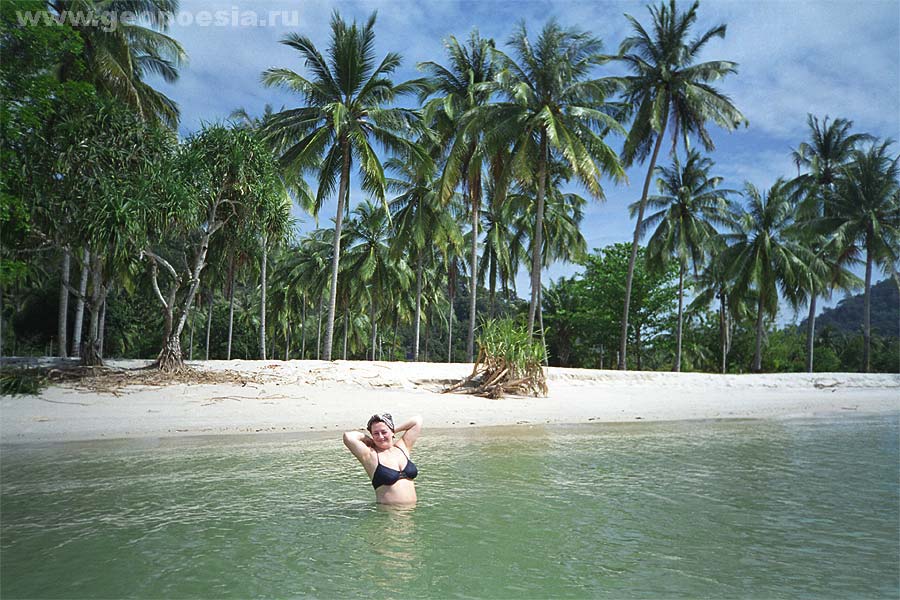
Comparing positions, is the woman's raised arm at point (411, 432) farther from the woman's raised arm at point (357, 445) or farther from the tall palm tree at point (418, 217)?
the tall palm tree at point (418, 217)

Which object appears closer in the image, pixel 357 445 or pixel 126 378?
pixel 357 445

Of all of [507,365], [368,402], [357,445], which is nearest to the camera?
[357,445]

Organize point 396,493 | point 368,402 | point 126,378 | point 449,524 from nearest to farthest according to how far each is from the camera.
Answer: point 449,524 < point 396,493 < point 368,402 < point 126,378

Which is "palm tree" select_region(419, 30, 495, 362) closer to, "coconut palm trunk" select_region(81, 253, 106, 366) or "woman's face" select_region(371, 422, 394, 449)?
"coconut palm trunk" select_region(81, 253, 106, 366)

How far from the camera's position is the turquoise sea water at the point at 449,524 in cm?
422

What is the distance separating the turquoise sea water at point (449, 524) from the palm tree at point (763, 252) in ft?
78.3

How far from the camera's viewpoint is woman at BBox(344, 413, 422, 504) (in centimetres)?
582

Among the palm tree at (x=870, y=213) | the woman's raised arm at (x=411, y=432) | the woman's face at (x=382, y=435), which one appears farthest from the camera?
the palm tree at (x=870, y=213)

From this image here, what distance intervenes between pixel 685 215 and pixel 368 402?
79.5 ft

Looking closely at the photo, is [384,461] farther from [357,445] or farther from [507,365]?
[507,365]

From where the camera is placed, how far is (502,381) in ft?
49.5

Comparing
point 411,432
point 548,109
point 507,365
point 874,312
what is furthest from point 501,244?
point 874,312

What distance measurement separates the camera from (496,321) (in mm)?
15875

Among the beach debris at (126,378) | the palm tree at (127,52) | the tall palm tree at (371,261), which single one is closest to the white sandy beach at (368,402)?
the beach debris at (126,378)
